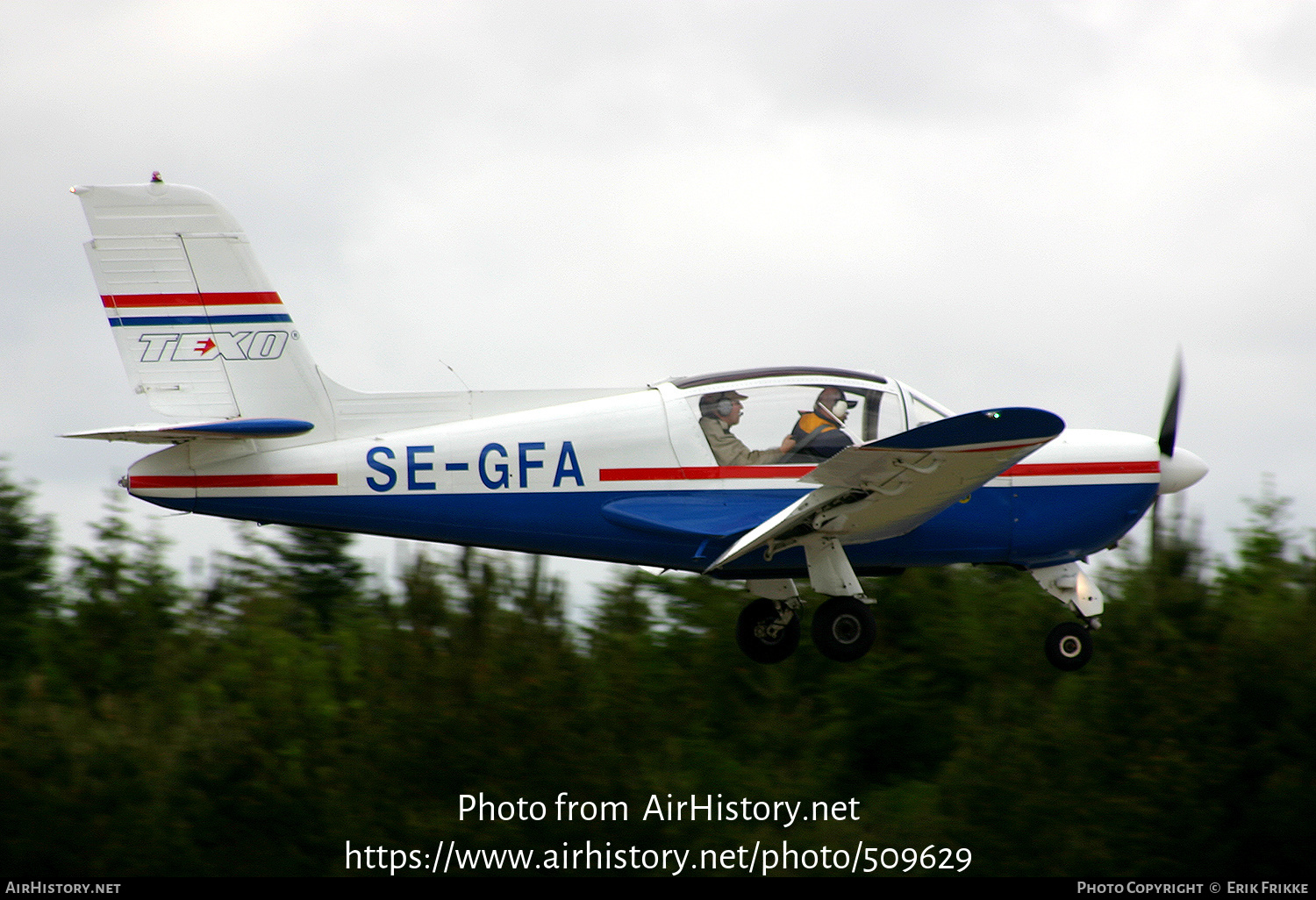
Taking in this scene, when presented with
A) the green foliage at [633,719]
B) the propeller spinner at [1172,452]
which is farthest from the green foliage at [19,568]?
the propeller spinner at [1172,452]

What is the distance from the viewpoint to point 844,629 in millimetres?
10438

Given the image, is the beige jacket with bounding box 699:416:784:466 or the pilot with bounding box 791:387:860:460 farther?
the beige jacket with bounding box 699:416:784:466

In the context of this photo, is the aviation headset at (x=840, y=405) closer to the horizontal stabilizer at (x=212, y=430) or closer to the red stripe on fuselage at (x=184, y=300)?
the horizontal stabilizer at (x=212, y=430)

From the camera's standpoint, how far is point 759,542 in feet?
32.4

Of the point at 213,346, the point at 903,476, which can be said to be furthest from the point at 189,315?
the point at 903,476

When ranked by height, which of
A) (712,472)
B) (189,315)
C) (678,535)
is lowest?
(678,535)

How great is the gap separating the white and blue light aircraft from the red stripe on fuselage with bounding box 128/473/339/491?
11mm

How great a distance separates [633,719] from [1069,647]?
1052 cm

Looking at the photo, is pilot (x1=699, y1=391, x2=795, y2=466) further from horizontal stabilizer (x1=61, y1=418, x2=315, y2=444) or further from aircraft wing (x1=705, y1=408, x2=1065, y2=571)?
horizontal stabilizer (x1=61, y1=418, x2=315, y2=444)

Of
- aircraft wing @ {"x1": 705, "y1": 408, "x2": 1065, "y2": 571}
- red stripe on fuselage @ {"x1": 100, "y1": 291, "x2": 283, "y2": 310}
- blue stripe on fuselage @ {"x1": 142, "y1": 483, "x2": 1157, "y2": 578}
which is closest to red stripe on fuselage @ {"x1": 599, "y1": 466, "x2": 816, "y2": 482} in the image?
blue stripe on fuselage @ {"x1": 142, "y1": 483, "x2": 1157, "y2": 578}

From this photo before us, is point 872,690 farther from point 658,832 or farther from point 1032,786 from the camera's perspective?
point 658,832

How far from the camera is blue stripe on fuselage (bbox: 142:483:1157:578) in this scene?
10.3 meters

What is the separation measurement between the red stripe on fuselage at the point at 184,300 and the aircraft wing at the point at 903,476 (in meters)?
4.24

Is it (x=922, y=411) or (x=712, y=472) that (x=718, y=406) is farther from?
(x=922, y=411)
